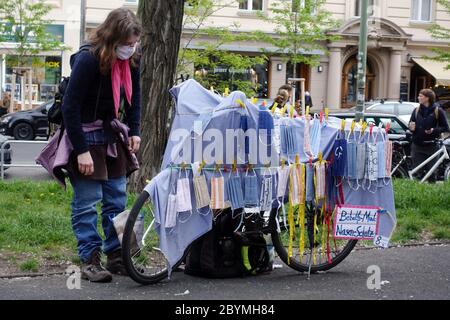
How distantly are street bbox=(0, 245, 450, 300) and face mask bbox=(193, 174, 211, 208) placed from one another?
62cm

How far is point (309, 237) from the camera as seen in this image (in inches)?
253

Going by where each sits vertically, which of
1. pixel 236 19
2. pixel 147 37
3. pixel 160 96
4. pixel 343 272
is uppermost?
pixel 236 19

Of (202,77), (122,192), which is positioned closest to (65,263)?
(122,192)

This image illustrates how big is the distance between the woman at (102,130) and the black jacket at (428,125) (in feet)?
30.4

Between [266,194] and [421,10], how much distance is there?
37.1 m

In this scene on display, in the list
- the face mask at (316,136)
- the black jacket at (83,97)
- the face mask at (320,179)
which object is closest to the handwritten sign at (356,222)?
the face mask at (320,179)

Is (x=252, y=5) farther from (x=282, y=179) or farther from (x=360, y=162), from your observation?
(x=282, y=179)

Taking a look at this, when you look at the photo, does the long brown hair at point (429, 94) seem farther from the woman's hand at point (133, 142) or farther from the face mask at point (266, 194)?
the woman's hand at point (133, 142)

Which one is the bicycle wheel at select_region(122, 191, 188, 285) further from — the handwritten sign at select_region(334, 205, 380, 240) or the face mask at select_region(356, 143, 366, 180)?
the face mask at select_region(356, 143, 366, 180)

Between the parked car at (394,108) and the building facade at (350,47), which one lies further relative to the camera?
the building facade at (350,47)

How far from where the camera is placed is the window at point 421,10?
40656mm

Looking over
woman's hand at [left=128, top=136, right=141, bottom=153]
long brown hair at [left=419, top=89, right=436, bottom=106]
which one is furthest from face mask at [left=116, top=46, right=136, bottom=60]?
long brown hair at [left=419, top=89, right=436, bottom=106]
